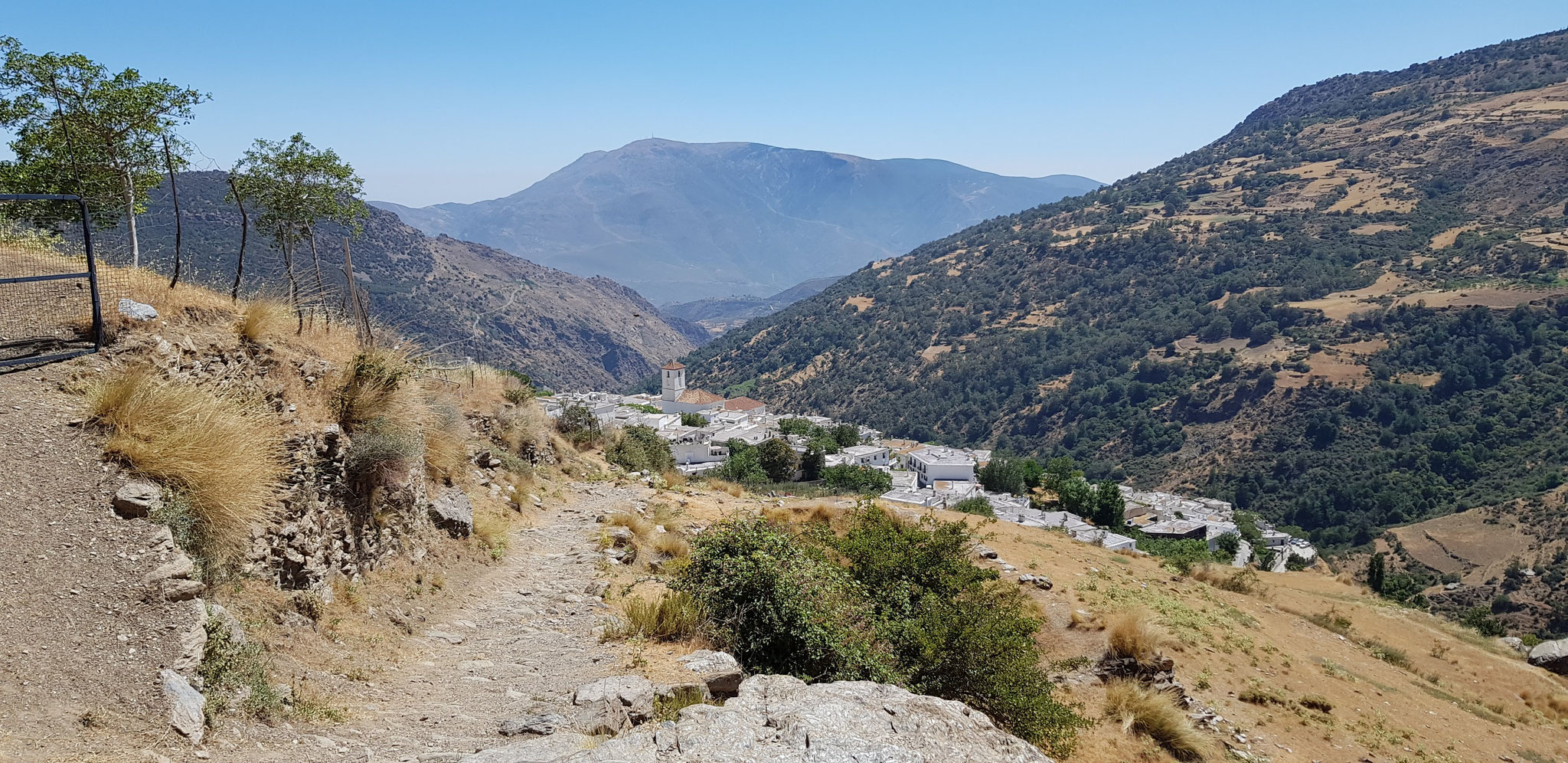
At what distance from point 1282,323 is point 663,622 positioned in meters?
83.1

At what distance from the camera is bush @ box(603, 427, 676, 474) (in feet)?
70.1

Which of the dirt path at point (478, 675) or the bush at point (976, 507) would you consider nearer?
the dirt path at point (478, 675)

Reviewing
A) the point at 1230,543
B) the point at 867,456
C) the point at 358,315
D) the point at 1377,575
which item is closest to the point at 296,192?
the point at 358,315

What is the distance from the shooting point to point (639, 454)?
22797 mm

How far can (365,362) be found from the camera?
26.9ft

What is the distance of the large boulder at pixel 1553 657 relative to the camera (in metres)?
15.5

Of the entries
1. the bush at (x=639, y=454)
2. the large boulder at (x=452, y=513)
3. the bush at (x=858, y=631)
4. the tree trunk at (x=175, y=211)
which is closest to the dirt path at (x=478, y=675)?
the large boulder at (x=452, y=513)

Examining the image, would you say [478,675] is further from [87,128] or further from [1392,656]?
[1392,656]

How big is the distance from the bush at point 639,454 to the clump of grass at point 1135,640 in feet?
41.4

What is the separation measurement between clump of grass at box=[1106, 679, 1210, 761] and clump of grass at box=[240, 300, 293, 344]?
33.4 ft

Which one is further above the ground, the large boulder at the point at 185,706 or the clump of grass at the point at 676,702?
the large boulder at the point at 185,706

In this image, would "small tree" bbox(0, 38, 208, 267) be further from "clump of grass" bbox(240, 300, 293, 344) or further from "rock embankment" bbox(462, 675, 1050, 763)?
"rock embankment" bbox(462, 675, 1050, 763)

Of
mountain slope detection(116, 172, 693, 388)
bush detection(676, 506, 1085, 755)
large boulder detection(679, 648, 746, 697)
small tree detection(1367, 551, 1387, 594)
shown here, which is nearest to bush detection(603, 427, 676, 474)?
mountain slope detection(116, 172, 693, 388)

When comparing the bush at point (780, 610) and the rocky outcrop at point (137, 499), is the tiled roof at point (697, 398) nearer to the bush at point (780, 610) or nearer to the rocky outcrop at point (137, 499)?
the bush at point (780, 610)
